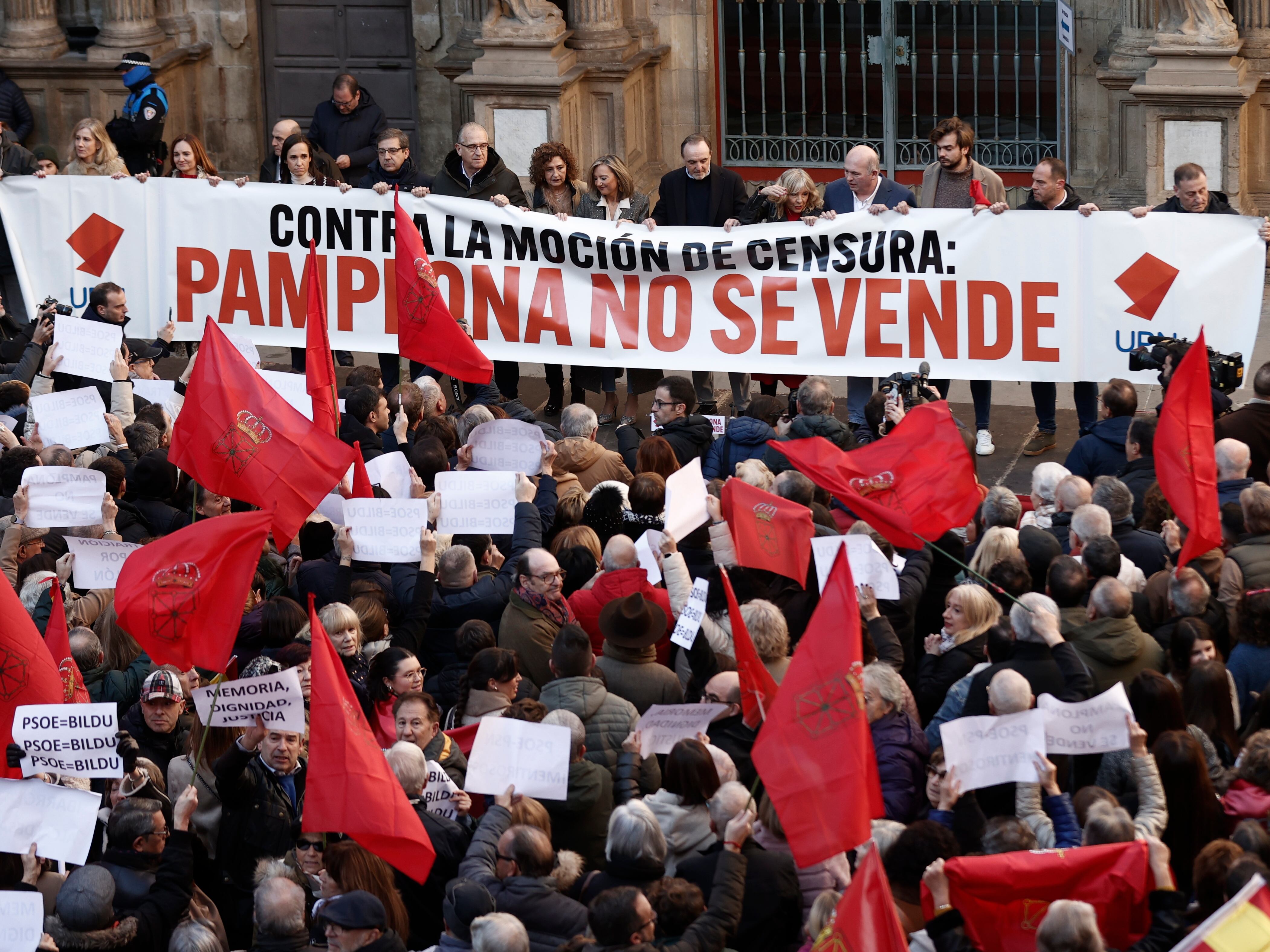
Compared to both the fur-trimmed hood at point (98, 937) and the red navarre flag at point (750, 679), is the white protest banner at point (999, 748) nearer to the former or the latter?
the red navarre flag at point (750, 679)

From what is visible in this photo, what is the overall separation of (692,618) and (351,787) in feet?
5.53

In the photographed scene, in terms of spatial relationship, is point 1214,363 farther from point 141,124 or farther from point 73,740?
point 141,124

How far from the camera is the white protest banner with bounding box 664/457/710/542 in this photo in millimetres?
7871

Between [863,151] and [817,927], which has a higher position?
[863,151]

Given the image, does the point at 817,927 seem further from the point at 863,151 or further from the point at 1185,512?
the point at 863,151

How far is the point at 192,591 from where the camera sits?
7090mm

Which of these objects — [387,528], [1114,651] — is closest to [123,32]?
[387,528]

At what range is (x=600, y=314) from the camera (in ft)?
38.1

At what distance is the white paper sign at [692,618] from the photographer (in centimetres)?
714

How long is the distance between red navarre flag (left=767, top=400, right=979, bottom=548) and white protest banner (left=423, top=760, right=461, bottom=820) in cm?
238

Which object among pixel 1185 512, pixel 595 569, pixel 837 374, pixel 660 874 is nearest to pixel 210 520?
pixel 595 569

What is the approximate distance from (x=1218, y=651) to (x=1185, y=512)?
678 mm

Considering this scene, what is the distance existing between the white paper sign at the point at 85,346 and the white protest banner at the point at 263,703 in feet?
13.9

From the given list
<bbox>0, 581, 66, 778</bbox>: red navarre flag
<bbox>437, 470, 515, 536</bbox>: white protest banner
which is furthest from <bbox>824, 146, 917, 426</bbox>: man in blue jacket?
<bbox>0, 581, 66, 778</bbox>: red navarre flag
